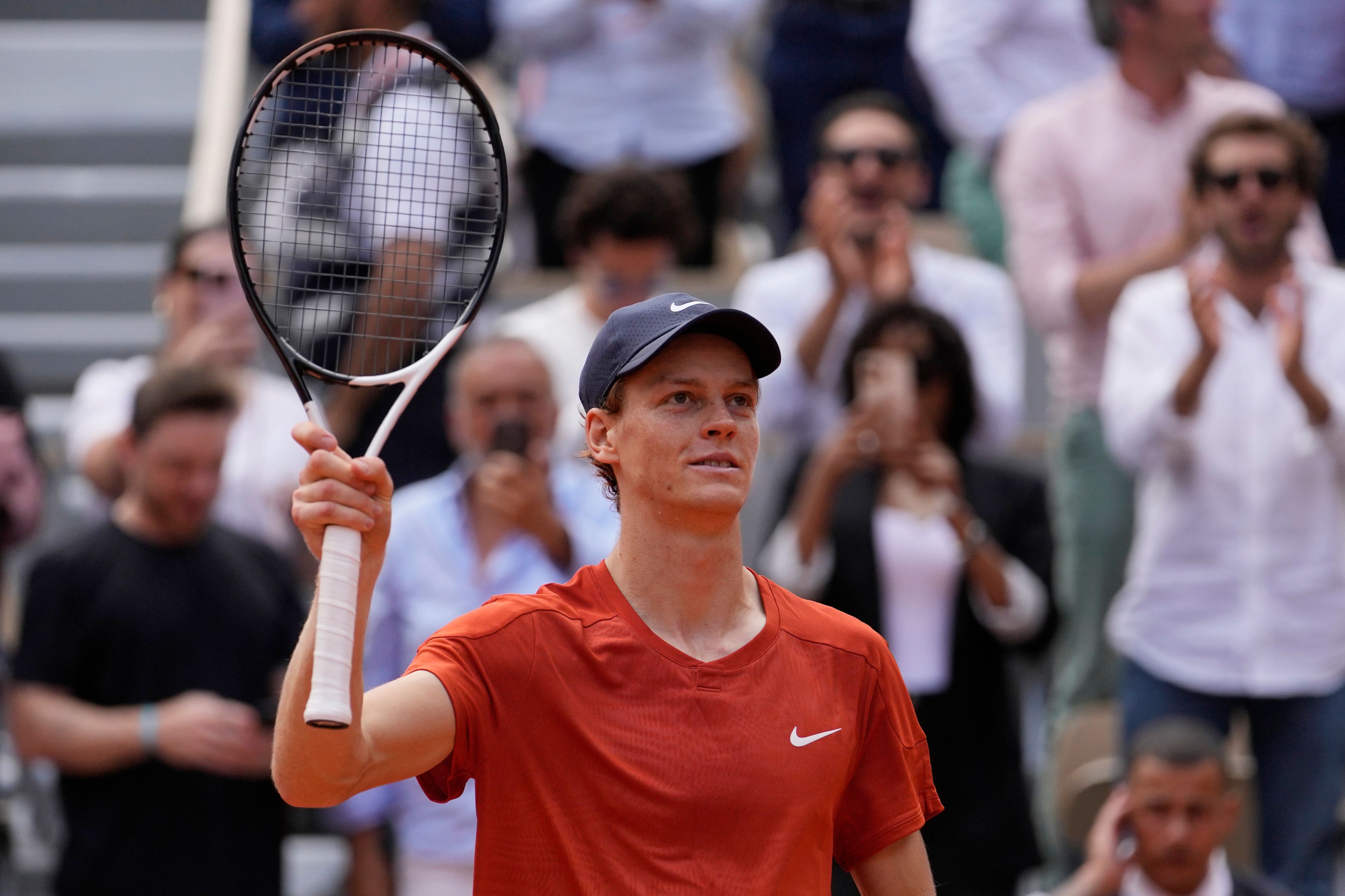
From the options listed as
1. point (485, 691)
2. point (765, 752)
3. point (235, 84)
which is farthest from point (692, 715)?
point (235, 84)

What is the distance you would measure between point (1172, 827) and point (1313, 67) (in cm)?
348

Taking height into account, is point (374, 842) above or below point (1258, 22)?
below

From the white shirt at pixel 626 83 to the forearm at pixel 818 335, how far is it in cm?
163

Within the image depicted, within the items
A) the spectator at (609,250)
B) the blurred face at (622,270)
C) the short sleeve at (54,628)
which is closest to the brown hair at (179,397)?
the short sleeve at (54,628)

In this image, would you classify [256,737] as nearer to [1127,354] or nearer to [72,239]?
[1127,354]

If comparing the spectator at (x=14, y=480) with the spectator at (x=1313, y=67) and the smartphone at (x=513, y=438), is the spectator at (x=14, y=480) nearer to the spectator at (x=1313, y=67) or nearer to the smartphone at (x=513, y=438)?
the smartphone at (x=513, y=438)

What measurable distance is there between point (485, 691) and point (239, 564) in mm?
2711

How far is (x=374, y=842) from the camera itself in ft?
17.3

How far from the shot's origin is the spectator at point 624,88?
7.43 m

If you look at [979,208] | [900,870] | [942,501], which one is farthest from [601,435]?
[979,208]

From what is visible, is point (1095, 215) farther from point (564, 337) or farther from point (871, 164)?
point (564, 337)

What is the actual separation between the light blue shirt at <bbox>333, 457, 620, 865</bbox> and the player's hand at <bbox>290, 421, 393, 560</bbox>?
2501 millimetres

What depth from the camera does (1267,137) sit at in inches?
213

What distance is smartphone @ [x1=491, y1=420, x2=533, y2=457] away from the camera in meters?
5.02
